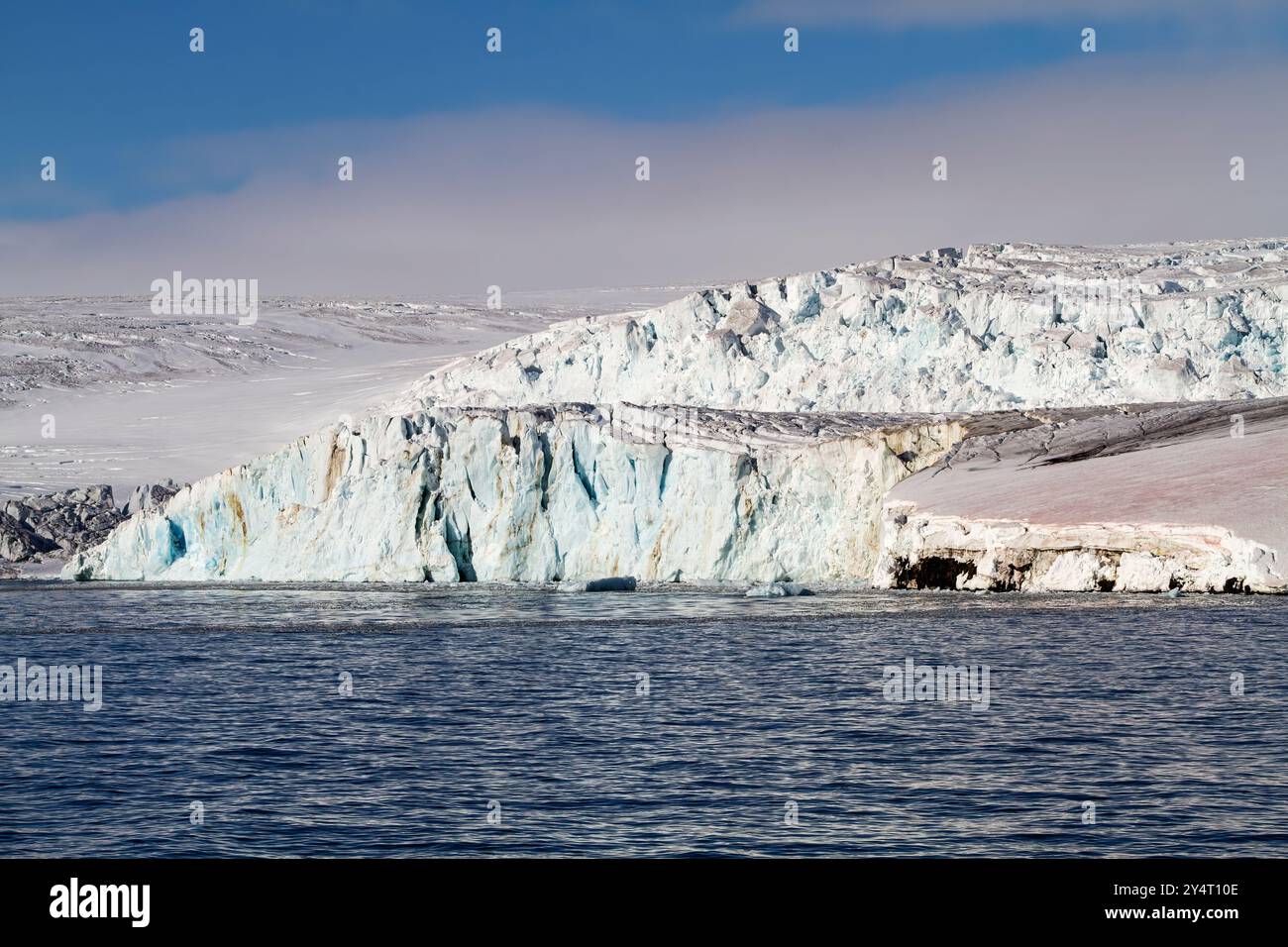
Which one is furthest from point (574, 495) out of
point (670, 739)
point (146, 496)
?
point (670, 739)

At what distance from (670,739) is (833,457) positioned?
24842mm

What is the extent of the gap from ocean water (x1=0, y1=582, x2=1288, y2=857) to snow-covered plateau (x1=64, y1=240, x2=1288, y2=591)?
4604 millimetres

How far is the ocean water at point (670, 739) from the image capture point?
11352 mm

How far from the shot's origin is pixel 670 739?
15898mm

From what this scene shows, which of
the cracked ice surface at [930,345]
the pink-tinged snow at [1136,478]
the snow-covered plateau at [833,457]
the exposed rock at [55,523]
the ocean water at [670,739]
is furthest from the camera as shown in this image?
the exposed rock at [55,523]

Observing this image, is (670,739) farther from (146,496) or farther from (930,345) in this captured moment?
(146,496)

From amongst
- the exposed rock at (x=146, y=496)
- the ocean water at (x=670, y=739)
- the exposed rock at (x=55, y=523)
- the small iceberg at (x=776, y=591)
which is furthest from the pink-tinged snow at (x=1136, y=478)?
the exposed rock at (x=146, y=496)

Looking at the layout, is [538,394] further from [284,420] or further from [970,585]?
[970,585]

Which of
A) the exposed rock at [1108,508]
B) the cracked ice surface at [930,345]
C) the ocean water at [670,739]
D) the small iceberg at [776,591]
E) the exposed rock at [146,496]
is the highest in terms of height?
the cracked ice surface at [930,345]

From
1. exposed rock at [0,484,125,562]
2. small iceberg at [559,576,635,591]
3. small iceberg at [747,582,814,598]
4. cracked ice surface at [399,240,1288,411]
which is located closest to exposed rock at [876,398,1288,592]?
small iceberg at [747,582,814,598]

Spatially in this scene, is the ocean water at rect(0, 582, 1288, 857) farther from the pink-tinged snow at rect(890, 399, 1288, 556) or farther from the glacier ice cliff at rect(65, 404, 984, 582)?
the glacier ice cliff at rect(65, 404, 984, 582)

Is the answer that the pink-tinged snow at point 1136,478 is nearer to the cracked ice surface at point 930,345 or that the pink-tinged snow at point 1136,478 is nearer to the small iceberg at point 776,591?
A: the small iceberg at point 776,591

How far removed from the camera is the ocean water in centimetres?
1135

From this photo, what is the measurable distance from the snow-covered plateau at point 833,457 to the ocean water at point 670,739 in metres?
4.60
